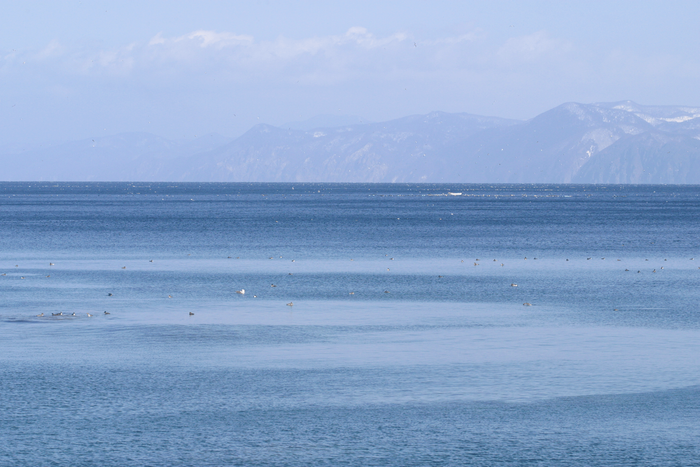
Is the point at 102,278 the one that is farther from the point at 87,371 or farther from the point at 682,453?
the point at 682,453

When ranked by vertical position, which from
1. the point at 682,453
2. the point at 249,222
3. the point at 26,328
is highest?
the point at 249,222

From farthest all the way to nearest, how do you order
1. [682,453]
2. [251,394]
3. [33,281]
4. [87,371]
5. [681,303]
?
[33,281] < [681,303] < [87,371] < [251,394] < [682,453]

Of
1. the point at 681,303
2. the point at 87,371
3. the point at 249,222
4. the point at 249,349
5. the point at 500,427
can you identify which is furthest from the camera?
the point at 249,222

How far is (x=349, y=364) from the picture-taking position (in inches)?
1154

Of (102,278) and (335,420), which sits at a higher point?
(102,278)

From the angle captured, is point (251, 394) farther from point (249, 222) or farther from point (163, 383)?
point (249, 222)

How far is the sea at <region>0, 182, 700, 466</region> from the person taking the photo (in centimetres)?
2088

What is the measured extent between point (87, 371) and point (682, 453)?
17.3 meters

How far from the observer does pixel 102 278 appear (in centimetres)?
5659

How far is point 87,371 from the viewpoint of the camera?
28.2 metres

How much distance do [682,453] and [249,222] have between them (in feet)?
374

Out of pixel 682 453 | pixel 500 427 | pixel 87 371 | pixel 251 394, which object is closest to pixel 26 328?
pixel 87 371

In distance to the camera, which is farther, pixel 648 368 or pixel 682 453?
pixel 648 368

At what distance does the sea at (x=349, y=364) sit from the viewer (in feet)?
68.5
